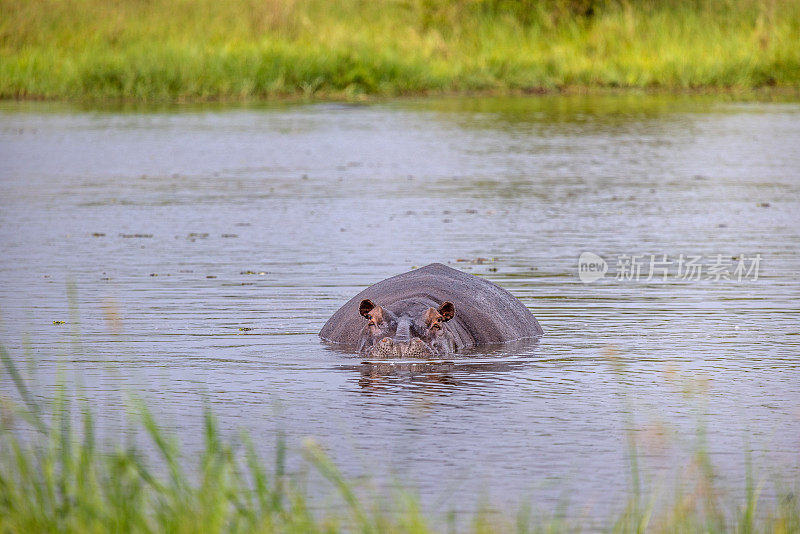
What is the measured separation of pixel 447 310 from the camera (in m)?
7.46

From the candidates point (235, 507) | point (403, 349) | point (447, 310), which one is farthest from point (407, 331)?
point (235, 507)

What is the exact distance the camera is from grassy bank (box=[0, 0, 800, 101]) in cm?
2483

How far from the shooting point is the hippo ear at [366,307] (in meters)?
7.39

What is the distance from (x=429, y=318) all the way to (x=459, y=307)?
23.4 inches

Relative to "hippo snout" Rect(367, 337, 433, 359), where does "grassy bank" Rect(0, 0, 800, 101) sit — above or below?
above

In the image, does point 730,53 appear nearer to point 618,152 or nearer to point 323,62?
point 323,62

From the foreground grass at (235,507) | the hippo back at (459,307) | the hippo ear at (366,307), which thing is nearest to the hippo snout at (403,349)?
the hippo ear at (366,307)

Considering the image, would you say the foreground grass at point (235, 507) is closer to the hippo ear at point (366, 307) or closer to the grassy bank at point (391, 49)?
Answer: the hippo ear at point (366, 307)

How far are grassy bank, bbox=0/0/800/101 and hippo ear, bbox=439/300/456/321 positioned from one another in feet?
58.5

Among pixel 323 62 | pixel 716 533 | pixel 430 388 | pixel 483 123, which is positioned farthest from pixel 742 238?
pixel 323 62

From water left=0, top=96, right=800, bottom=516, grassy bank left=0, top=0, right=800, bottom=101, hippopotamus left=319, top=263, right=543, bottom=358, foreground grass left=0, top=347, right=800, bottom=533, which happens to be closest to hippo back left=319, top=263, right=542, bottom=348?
hippopotamus left=319, top=263, right=543, bottom=358

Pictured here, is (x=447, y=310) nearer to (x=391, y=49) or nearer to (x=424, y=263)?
(x=424, y=263)

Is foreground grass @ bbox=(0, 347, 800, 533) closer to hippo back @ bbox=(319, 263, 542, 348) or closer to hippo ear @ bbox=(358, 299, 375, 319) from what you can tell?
hippo ear @ bbox=(358, 299, 375, 319)

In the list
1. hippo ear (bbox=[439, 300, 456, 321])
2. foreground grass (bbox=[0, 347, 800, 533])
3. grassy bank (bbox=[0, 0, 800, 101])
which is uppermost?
grassy bank (bbox=[0, 0, 800, 101])
